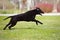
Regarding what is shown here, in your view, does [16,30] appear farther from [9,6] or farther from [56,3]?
[56,3]

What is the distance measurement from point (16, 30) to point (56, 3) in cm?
53

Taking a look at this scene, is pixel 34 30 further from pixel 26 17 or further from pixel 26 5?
pixel 26 5

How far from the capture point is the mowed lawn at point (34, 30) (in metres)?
1.89

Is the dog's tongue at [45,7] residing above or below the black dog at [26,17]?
above

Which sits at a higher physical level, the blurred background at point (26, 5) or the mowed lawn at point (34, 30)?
the blurred background at point (26, 5)

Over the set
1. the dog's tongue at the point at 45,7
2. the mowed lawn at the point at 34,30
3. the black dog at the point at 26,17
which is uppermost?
the dog's tongue at the point at 45,7

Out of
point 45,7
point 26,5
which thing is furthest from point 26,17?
point 45,7

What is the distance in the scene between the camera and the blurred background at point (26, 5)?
1.96 meters

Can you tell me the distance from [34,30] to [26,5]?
290 mm

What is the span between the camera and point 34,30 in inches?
76.3

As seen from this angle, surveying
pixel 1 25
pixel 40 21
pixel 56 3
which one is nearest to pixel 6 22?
pixel 1 25

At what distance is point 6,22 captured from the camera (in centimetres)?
195

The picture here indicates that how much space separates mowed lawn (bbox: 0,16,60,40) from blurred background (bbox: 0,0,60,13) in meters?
0.09

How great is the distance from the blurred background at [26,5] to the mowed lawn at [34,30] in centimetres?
9
